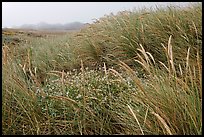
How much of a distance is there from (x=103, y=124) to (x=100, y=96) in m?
0.40

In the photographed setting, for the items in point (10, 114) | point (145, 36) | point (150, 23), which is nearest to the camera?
point (10, 114)

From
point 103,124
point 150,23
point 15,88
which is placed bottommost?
point 103,124

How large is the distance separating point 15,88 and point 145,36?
2.19 meters

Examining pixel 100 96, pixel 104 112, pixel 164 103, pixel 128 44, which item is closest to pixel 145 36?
pixel 128 44

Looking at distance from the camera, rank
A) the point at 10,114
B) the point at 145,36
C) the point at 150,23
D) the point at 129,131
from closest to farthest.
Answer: the point at 129,131 < the point at 10,114 < the point at 145,36 < the point at 150,23

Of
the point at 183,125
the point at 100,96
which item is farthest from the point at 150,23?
the point at 183,125

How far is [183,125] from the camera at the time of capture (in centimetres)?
209

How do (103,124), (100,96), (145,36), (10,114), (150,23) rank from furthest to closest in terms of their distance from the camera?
(150,23), (145,36), (100,96), (10,114), (103,124)

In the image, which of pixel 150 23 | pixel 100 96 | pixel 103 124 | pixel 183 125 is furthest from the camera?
pixel 150 23

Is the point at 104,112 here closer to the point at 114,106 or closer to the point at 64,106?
the point at 114,106

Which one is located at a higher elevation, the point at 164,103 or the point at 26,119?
the point at 164,103

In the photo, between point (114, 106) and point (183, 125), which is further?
point (114, 106)

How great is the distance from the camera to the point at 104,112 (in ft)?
8.50

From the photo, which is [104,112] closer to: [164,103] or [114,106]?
[114,106]
